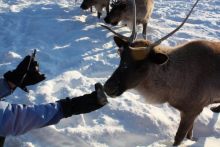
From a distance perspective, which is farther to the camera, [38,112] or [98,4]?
[98,4]

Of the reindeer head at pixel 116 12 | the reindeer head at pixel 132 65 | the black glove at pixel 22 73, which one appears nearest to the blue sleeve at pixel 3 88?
the black glove at pixel 22 73

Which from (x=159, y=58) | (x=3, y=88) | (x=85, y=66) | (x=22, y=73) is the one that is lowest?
(x=85, y=66)

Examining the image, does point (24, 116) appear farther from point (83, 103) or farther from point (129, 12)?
point (129, 12)

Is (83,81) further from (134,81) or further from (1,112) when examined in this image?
(1,112)

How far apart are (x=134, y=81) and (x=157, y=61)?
0.32 m

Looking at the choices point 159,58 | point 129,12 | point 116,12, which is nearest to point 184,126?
point 159,58

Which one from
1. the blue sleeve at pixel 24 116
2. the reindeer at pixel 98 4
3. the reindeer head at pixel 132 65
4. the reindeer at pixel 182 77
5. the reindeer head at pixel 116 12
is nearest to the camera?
the blue sleeve at pixel 24 116

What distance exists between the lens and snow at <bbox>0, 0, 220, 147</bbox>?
2719 mm

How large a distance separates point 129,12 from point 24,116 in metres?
5.05

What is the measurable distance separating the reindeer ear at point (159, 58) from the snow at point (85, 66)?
3.13 ft

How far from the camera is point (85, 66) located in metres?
4.39

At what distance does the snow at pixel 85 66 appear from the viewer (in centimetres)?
272

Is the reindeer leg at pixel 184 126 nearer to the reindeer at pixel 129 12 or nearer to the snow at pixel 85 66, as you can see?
the snow at pixel 85 66

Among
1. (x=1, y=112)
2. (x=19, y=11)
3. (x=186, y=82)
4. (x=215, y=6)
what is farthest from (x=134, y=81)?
(x=215, y=6)
